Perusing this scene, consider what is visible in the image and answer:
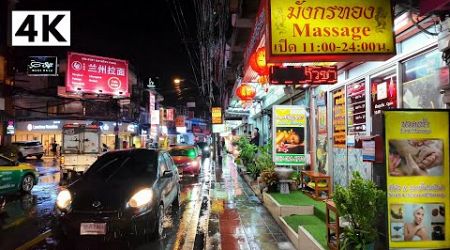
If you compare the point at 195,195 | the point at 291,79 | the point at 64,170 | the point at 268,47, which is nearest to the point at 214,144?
the point at 64,170

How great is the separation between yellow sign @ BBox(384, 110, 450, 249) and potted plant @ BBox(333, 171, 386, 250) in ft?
0.59

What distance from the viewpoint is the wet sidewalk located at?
739 cm

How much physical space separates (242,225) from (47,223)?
464 centimetres

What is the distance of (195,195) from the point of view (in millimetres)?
14328

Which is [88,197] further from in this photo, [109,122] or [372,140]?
[109,122]

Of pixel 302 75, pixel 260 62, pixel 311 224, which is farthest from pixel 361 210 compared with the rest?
pixel 260 62

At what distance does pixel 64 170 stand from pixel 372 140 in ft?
53.4

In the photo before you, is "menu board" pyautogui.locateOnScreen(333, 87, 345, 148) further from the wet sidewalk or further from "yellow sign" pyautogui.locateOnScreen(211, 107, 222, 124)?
"yellow sign" pyautogui.locateOnScreen(211, 107, 222, 124)

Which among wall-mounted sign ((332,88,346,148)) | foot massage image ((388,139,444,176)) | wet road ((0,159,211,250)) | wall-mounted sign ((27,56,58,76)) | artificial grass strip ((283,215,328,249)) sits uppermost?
wall-mounted sign ((27,56,58,76))

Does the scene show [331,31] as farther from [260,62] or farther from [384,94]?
[260,62]

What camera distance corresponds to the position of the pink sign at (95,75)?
95.6ft

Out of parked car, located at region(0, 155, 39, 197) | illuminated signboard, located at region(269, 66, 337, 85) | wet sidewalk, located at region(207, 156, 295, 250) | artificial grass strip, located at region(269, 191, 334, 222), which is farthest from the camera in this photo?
parked car, located at region(0, 155, 39, 197)

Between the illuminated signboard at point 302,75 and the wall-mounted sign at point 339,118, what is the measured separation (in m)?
0.98

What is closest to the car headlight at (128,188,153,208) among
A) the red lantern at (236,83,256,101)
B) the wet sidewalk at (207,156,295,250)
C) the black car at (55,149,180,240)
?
the black car at (55,149,180,240)
